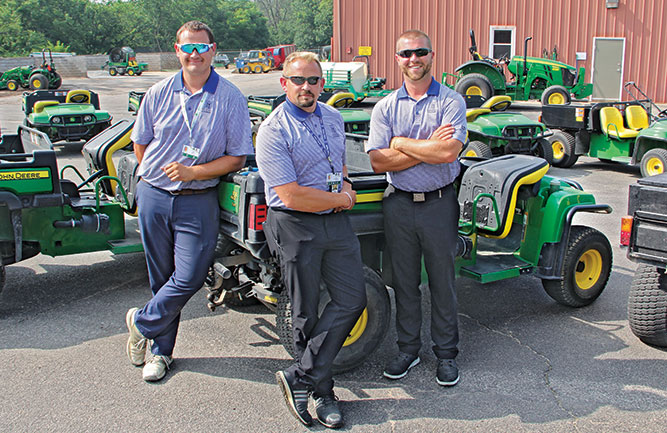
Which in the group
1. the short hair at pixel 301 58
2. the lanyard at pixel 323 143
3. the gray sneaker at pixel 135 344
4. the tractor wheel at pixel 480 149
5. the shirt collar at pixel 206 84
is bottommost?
the gray sneaker at pixel 135 344

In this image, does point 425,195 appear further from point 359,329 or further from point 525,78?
point 525,78

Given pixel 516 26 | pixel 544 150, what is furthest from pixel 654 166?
pixel 516 26

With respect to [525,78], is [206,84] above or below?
above

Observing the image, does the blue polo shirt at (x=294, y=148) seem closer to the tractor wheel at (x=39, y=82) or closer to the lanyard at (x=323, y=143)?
the lanyard at (x=323, y=143)

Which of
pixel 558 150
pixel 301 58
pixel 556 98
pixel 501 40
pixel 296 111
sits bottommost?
pixel 558 150

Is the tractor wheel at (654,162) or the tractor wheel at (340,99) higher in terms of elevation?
the tractor wheel at (340,99)

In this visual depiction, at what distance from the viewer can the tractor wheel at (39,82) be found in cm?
2783

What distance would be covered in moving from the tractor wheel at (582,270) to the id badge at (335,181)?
7.36 feet

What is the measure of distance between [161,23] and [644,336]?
7309 centimetres

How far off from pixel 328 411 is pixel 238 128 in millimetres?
1611

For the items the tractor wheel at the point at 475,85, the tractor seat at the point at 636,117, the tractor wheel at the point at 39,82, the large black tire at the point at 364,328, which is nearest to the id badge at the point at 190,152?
the large black tire at the point at 364,328

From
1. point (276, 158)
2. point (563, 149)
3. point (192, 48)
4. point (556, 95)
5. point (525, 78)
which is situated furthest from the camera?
point (525, 78)

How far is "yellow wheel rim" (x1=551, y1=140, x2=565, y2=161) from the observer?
11859 millimetres

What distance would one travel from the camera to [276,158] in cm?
331
